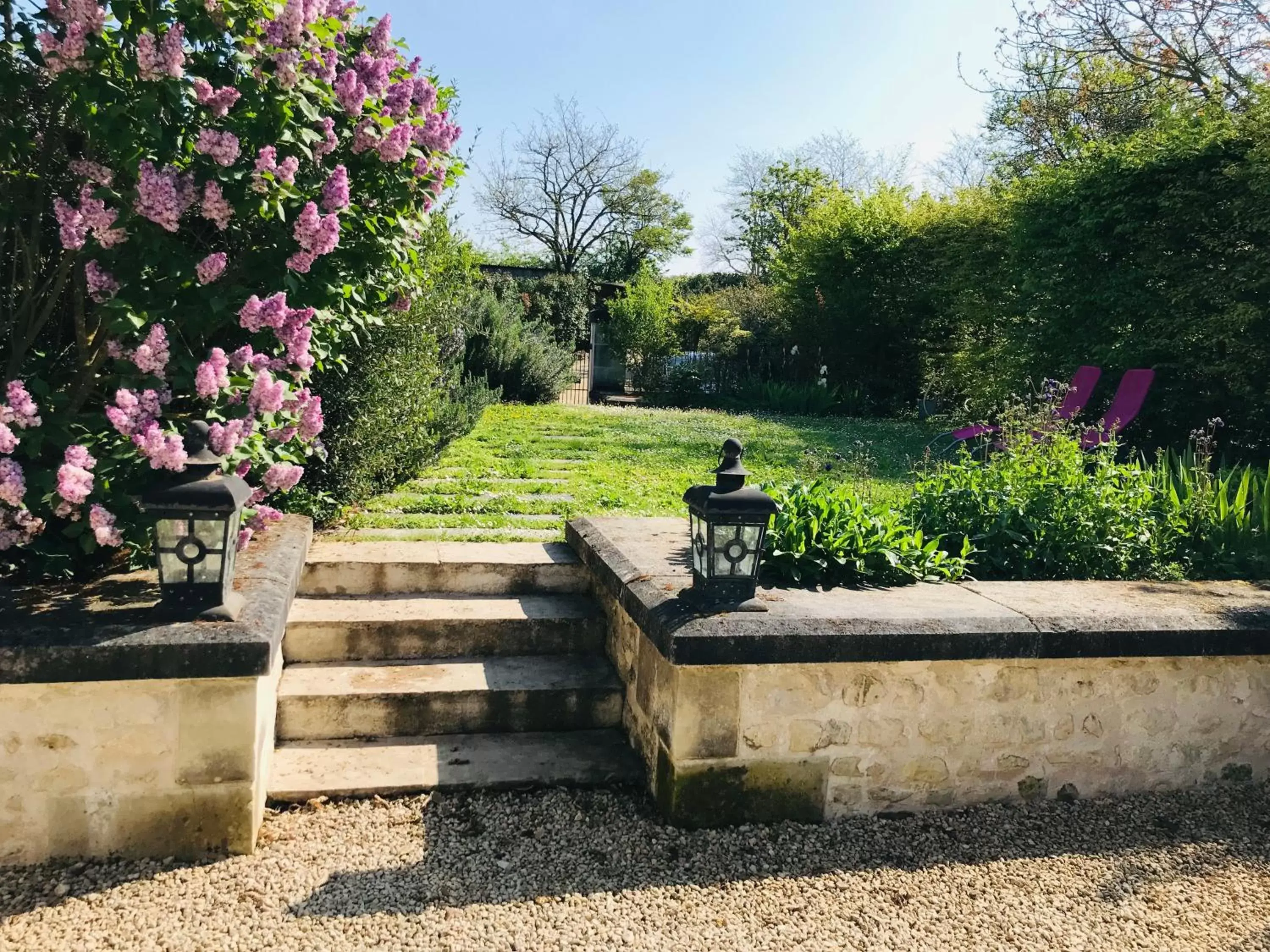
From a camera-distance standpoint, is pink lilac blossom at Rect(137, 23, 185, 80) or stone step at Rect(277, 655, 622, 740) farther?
stone step at Rect(277, 655, 622, 740)

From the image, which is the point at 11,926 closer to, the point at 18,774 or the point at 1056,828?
the point at 18,774

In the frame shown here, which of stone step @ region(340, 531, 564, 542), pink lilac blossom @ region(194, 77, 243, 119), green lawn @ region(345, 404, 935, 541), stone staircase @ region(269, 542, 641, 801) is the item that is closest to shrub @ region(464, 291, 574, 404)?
green lawn @ region(345, 404, 935, 541)

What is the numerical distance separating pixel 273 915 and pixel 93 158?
2.65 m

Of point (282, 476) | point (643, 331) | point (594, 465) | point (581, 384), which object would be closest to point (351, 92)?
point (282, 476)

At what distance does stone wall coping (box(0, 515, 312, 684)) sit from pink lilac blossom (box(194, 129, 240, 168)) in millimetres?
1386

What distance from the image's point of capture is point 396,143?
10.3 feet

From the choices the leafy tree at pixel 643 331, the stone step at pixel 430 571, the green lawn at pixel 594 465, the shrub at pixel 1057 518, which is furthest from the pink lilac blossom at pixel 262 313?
the leafy tree at pixel 643 331

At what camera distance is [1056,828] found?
3000mm

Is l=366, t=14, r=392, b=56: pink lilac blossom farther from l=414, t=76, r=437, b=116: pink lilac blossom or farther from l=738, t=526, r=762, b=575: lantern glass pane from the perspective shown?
l=738, t=526, r=762, b=575: lantern glass pane

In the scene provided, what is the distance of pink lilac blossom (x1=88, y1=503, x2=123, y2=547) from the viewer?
2.63 m

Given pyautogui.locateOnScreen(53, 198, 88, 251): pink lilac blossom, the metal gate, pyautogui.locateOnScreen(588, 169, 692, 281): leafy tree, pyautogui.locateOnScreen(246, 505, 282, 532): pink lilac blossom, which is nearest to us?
pyautogui.locateOnScreen(53, 198, 88, 251): pink lilac blossom

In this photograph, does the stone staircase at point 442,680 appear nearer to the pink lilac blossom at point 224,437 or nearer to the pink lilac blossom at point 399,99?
the pink lilac blossom at point 224,437

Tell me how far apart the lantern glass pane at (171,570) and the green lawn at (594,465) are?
6.27 feet

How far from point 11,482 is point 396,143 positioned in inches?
64.7
